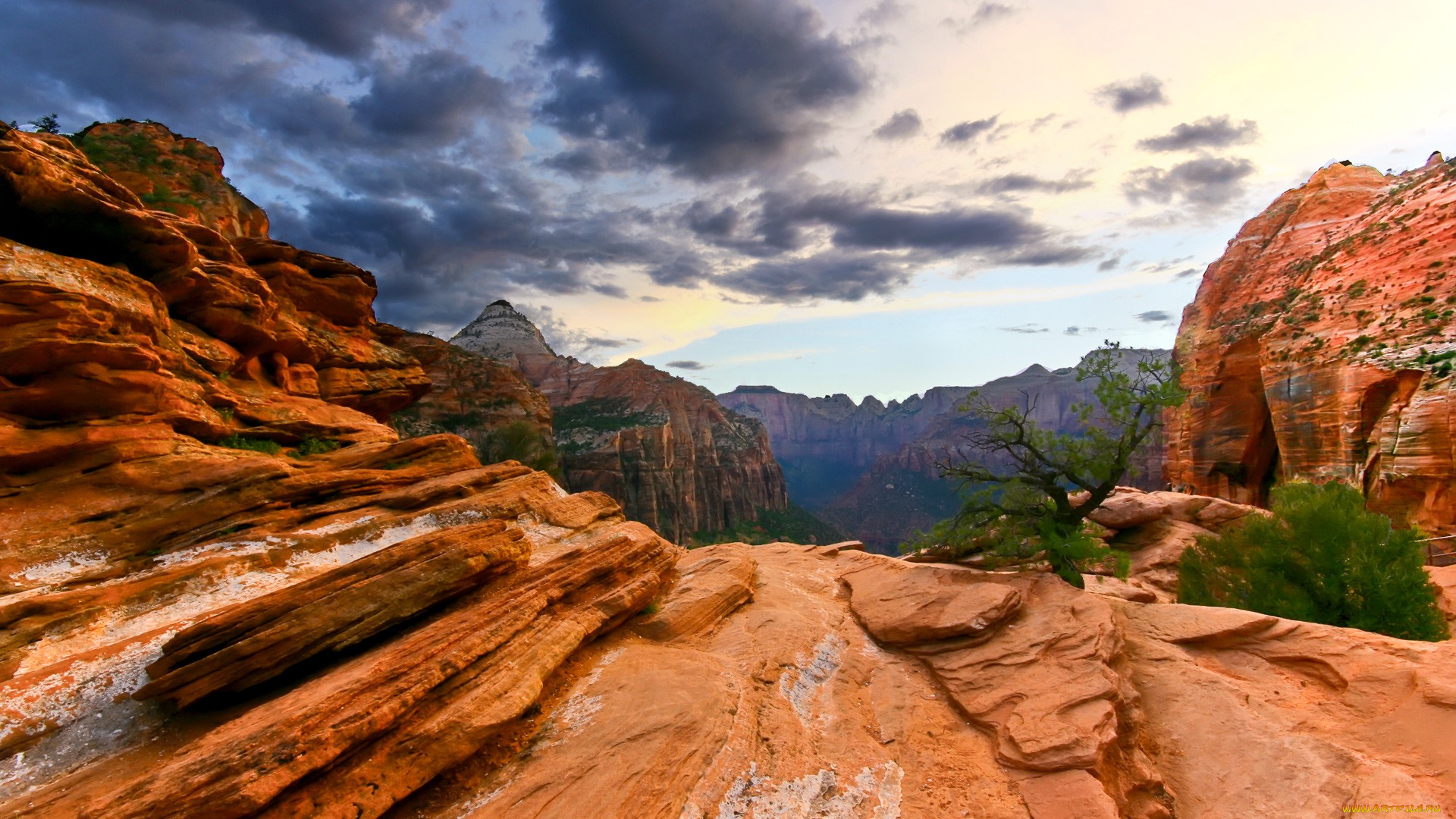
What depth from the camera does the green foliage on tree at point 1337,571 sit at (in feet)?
50.4

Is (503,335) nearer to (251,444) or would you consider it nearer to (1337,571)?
(251,444)

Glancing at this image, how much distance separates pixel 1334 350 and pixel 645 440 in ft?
292

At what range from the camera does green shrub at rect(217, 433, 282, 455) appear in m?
14.1

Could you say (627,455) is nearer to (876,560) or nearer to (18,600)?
(876,560)

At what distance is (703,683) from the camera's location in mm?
10422

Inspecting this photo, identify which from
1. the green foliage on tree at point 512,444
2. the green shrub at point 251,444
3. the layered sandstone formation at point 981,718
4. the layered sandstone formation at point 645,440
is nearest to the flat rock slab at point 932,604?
the layered sandstone formation at point 981,718

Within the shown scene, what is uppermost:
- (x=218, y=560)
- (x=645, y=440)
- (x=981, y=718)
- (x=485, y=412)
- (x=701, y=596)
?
(x=485, y=412)

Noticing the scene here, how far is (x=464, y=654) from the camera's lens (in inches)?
351

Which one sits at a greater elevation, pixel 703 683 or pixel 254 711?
pixel 254 711

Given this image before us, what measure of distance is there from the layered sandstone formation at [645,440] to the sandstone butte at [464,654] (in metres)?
77.9

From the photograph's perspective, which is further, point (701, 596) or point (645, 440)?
point (645, 440)

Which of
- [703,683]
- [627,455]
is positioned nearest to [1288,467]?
[703,683]

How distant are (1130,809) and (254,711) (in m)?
12.8

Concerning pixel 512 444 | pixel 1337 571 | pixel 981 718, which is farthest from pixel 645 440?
pixel 981 718
